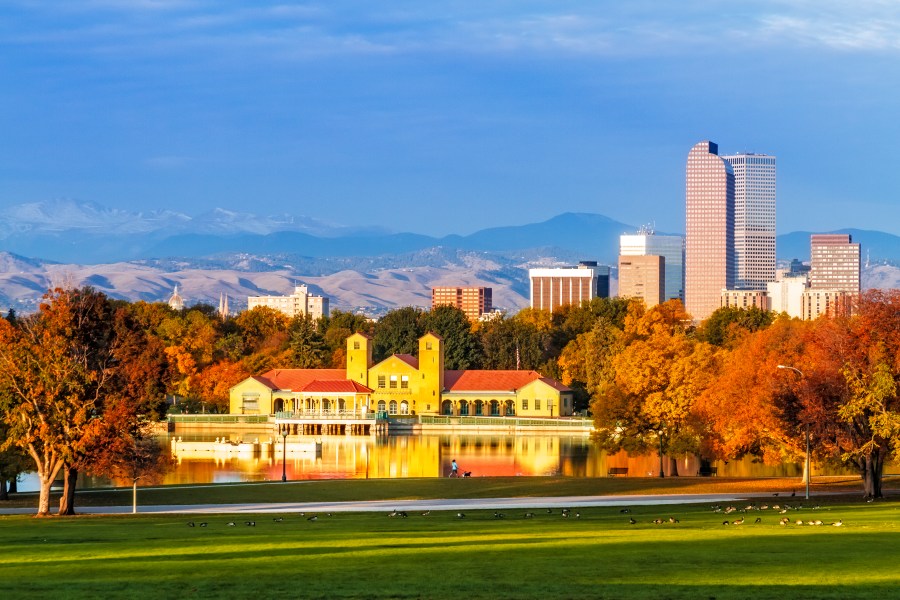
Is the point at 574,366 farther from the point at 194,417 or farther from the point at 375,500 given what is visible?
the point at 375,500

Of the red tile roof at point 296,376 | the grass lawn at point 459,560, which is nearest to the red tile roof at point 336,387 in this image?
the red tile roof at point 296,376

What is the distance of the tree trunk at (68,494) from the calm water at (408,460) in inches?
615

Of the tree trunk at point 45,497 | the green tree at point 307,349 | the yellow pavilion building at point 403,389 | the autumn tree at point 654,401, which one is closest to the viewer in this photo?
the tree trunk at point 45,497

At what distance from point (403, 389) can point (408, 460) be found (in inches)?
1693

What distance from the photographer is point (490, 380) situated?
124 m

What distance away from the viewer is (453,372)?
12719cm

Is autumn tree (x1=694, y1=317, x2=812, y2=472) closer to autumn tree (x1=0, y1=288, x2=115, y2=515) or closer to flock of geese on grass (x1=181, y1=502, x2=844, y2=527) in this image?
flock of geese on grass (x1=181, y1=502, x2=844, y2=527)

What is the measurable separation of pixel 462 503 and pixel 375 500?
408 cm

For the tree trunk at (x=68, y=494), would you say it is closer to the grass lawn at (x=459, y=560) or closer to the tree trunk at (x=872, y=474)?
the grass lawn at (x=459, y=560)

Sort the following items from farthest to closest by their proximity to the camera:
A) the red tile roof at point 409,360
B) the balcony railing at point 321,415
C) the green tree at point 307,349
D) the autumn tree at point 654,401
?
the green tree at point 307,349 → the red tile roof at point 409,360 → the balcony railing at point 321,415 → the autumn tree at point 654,401

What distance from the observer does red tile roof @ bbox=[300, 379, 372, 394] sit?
120 metres

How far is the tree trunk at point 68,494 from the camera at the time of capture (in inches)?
1610

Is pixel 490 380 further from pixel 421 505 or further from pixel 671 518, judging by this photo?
pixel 671 518

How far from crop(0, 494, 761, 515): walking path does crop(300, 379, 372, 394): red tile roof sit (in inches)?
2913
